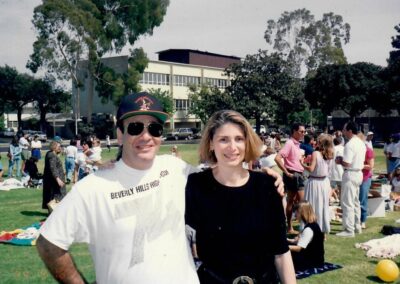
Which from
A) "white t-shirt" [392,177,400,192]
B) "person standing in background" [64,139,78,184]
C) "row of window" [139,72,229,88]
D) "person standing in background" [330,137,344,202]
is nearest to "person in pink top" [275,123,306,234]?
"person standing in background" [330,137,344,202]

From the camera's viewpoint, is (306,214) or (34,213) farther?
(34,213)

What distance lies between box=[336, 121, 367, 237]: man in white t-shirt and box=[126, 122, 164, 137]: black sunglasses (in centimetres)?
681

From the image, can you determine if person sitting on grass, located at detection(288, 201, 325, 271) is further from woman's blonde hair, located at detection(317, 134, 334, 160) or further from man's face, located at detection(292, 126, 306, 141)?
man's face, located at detection(292, 126, 306, 141)

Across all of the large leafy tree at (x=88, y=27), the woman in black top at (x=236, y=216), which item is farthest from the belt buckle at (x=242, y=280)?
the large leafy tree at (x=88, y=27)

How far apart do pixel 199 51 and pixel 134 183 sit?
281 feet

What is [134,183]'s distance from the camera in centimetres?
265

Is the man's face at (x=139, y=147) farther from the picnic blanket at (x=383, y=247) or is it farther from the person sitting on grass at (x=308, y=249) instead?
the picnic blanket at (x=383, y=247)

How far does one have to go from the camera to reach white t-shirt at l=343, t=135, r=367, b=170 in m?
8.84

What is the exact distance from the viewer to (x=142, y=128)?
9.11 feet

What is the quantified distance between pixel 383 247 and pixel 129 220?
6.93m

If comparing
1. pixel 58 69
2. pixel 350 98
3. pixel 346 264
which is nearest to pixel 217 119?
pixel 346 264

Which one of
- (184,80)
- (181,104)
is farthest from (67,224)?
(181,104)

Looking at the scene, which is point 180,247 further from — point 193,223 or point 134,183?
point 134,183

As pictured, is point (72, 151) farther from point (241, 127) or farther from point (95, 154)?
point (241, 127)
